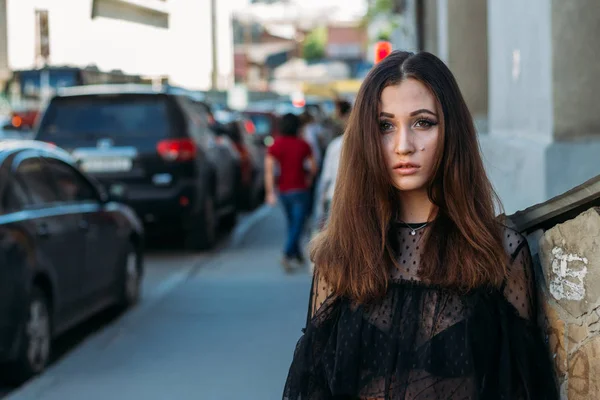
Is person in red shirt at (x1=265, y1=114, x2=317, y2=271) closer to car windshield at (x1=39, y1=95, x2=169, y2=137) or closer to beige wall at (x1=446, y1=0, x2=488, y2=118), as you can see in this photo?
car windshield at (x1=39, y1=95, x2=169, y2=137)

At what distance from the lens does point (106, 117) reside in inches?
519

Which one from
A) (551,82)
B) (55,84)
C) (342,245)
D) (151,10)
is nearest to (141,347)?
(551,82)

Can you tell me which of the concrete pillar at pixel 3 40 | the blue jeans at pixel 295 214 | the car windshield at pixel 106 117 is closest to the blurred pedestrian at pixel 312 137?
the blue jeans at pixel 295 214

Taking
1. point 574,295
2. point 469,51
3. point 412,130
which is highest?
point 469,51

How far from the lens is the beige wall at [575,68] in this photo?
6.23m

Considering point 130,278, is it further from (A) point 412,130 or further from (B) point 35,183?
(A) point 412,130

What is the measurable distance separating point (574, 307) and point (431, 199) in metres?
0.40

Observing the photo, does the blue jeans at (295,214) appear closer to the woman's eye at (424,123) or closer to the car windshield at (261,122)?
the woman's eye at (424,123)

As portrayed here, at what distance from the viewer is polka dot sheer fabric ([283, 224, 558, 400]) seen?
250 cm

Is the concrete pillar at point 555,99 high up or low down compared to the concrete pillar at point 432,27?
down

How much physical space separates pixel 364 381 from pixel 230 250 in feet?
39.6

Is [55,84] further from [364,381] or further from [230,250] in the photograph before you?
[364,381]

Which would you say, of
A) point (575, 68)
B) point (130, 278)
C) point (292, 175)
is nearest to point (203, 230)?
point (292, 175)

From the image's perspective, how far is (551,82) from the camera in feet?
20.8
